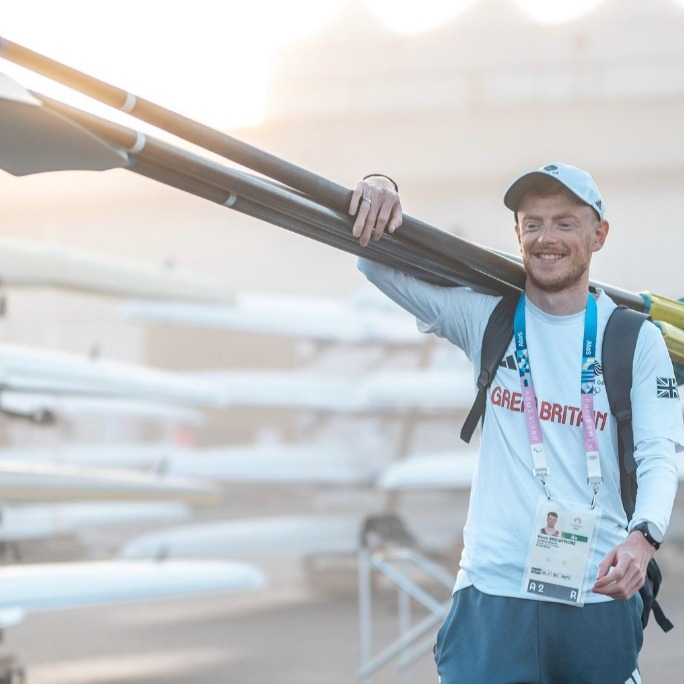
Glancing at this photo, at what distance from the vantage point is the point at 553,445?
272 cm

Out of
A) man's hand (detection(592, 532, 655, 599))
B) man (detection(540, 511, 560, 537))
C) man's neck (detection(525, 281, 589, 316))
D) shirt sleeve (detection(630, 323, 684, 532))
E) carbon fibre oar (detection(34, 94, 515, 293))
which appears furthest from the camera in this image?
man's neck (detection(525, 281, 589, 316))

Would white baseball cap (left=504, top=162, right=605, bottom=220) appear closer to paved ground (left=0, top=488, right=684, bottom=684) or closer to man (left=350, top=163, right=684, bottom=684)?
man (left=350, top=163, right=684, bottom=684)

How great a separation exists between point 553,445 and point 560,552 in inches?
9.0

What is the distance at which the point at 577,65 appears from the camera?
29.2m

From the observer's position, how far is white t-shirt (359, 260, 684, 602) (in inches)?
106

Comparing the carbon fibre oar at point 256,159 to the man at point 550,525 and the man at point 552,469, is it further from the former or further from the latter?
the man at point 550,525

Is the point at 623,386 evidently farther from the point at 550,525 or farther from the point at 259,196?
the point at 259,196

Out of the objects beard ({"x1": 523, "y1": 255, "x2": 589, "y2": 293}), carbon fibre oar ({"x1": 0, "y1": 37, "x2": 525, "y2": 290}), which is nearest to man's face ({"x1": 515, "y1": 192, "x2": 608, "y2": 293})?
beard ({"x1": 523, "y1": 255, "x2": 589, "y2": 293})

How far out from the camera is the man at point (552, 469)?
2.65 metres

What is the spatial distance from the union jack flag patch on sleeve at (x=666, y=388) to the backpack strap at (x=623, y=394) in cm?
6

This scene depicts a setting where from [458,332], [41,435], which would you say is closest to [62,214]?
[41,435]

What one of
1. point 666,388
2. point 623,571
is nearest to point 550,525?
point 623,571

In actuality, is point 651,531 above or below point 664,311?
below

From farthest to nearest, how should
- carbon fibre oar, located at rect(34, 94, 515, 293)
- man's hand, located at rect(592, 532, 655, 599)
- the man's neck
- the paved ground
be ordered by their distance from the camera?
the paved ground < the man's neck < man's hand, located at rect(592, 532, 655, 599) < carbon fibre oar, located at rect(34, 94, 515, 293)
